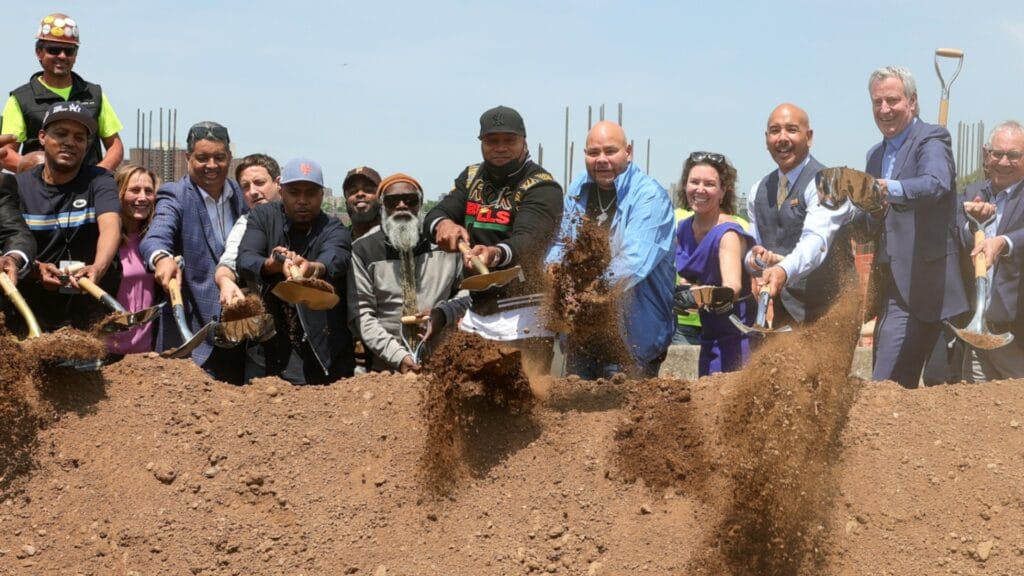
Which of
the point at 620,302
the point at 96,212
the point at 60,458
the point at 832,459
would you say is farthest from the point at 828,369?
the point at 96,212

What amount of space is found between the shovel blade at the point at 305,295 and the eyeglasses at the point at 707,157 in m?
2.19

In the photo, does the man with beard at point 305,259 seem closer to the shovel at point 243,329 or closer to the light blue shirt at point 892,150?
the shovel at point 243,329

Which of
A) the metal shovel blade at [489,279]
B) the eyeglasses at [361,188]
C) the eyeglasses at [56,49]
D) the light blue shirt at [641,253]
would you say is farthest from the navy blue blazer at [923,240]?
the eyeglasses at [56,49]

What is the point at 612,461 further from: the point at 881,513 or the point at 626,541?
the point at 881,513

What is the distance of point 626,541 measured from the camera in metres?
4.26

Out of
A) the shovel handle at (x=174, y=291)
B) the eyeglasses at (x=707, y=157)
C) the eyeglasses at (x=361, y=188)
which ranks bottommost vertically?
the shovel handle at (x=174, y=291)

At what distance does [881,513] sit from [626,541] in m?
1.01

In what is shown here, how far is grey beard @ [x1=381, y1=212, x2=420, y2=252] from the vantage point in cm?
597

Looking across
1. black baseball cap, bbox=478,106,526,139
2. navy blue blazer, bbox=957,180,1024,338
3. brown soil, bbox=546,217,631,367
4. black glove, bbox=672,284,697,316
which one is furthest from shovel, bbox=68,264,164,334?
navy blue blazer, bbox=957,180,1024,338

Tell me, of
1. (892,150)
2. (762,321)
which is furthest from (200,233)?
A: (892,150)

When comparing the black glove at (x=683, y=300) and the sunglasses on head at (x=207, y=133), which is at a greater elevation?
the sunglasses on head at (x=207, y=133)

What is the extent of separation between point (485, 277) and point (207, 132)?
2287mm

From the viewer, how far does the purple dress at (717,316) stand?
19.4 feet

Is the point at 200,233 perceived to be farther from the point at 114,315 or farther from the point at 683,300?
the point at 683,300
